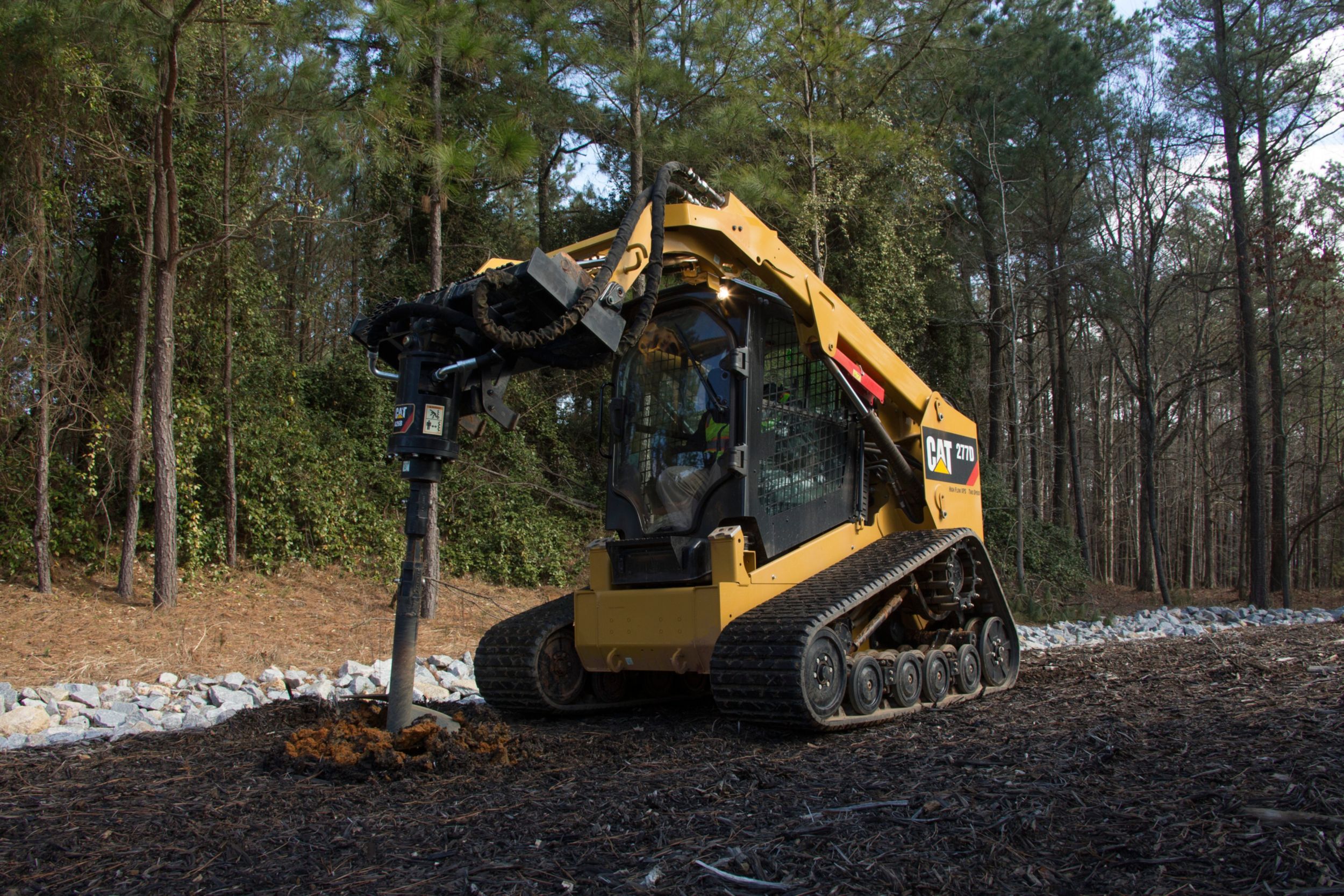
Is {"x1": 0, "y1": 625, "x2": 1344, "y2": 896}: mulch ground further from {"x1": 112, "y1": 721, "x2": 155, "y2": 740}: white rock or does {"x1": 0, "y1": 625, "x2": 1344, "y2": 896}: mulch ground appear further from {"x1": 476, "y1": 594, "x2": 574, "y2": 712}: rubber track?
{"x1": 476, "y1": 594, "x2": 574, "y2": 712}: rubber track

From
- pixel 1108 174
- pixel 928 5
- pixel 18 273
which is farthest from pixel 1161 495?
pixel 18 273

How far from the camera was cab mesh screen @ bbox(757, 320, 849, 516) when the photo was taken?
Result: 5316 millimetres

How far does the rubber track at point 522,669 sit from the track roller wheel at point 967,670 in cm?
207

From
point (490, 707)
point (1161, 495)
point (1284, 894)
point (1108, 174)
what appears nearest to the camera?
point (1284, 894)

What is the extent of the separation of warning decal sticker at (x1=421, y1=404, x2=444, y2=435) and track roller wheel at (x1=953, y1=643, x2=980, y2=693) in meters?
3.62

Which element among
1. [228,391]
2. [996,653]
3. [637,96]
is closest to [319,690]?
[996,653]

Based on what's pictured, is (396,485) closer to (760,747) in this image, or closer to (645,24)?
(645,24)

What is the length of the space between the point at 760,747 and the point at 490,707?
198 centimetres

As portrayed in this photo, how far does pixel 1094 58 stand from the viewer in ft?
64.4

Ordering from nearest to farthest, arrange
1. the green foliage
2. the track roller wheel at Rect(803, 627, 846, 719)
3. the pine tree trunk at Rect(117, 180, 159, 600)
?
the track roller wheel at Rect(803, 627, 846, 719), the pine tree trunk at Rect(117, 180, 159, 600), the green foliage

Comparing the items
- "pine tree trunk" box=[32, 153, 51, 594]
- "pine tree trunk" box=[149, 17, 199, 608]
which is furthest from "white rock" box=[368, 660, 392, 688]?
"pine tree trunk" box=[32, 153, 51, 594]

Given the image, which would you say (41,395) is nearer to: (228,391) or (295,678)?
(228,391)

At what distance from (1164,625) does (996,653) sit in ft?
26.1

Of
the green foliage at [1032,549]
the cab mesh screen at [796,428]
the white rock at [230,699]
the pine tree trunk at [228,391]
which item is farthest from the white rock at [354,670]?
the green foliage at [1032,549]
